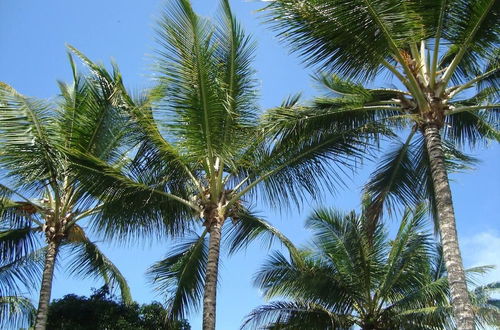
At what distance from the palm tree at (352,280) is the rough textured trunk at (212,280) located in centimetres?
344

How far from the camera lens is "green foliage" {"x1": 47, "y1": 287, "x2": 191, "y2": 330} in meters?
14.2

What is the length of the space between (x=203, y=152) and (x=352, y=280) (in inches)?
250

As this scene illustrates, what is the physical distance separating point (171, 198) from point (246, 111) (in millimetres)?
2232

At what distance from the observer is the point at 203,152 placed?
394 inches

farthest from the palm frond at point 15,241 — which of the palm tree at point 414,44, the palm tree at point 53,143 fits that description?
the palm tree at point 414,44

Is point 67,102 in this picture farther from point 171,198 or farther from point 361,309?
point 361,309

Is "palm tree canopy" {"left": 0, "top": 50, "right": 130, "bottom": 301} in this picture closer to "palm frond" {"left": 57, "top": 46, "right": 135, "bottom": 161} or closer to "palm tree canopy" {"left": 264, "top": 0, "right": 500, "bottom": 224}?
"palm frond" {"left": 57, "top": 46, "right": 135, "bottom": 161}

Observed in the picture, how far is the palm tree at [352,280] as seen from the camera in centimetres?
1419

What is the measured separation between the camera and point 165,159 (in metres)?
11.0

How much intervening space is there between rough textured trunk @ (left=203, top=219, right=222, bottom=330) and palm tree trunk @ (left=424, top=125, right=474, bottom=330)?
13.0 ft

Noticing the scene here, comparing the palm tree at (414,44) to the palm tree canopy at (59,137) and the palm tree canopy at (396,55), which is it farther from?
the palm tree canopy at (59,137)

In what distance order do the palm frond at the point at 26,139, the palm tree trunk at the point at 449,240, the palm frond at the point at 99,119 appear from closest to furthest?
the palm tree trunk at the point at 449,240 → the palm frond at the point at 26,139 → the palm frond at the point at 99,119

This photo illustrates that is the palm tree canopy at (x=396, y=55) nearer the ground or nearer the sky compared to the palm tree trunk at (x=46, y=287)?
nearer the sky

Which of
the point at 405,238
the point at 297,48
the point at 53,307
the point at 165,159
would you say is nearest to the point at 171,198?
the point at 165,159
